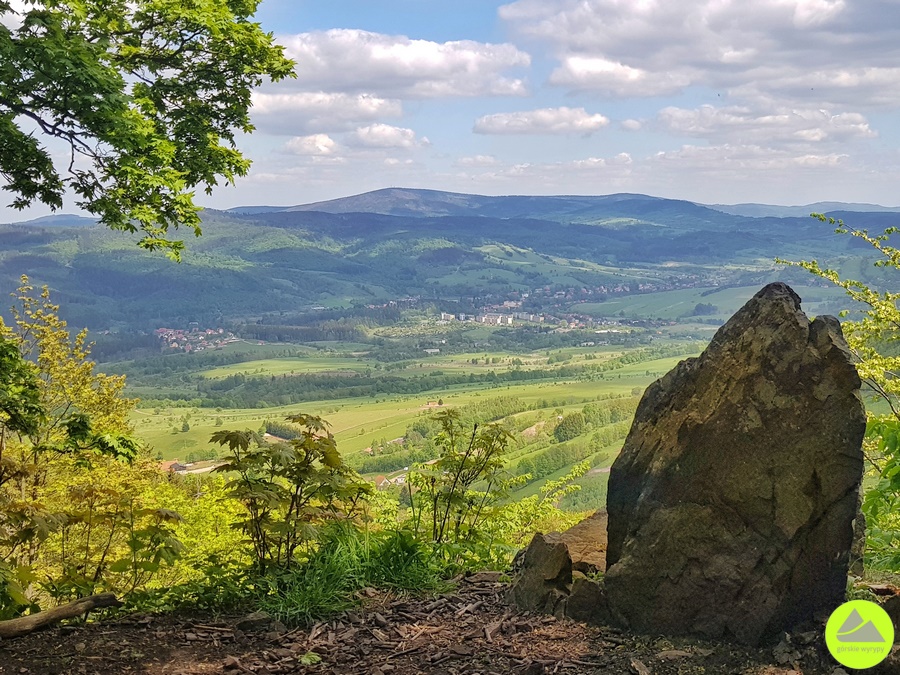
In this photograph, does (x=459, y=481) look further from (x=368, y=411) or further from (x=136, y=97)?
(x=368, y=411)

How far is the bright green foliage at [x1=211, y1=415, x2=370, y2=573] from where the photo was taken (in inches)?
216

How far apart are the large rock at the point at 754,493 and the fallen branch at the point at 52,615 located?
3.79 metres

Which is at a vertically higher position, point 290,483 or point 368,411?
point 290,483

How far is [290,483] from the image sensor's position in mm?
5902

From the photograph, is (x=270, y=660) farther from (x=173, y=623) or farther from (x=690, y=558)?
(x=690, y=558)

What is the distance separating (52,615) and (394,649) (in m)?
2.52

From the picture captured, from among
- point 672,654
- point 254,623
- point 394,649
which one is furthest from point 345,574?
point 672,654

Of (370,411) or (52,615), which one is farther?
(370,411)

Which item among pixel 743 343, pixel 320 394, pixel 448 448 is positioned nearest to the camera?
pixel 743 343

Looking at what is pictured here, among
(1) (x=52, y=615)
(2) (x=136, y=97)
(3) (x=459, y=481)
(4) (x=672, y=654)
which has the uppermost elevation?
(2) (x=136, y=97)

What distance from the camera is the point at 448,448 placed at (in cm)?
776

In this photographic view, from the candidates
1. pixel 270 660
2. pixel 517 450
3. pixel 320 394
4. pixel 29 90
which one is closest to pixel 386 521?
pixel 270 660

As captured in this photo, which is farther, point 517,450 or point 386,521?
point 517,450

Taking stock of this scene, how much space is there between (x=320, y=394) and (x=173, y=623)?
13082cm
